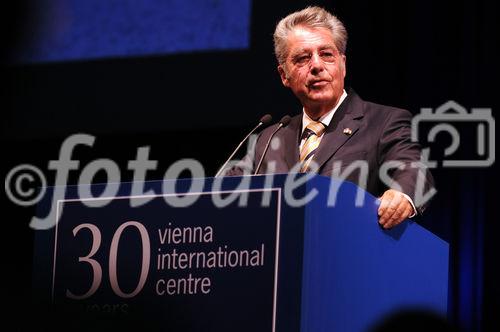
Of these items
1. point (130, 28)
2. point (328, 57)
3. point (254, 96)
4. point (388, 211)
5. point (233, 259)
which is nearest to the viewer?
point (233, 259)

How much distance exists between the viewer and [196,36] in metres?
4.38

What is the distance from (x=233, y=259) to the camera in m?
2.35

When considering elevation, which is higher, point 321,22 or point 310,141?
point 321,22

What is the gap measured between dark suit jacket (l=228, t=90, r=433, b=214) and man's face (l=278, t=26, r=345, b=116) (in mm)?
67

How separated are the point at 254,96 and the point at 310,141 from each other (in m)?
1.26

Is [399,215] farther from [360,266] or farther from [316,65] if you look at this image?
[316,65]

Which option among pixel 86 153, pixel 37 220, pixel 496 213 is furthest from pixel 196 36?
pixel 37 220

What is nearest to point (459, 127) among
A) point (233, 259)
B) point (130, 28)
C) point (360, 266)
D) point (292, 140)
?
point (292, 140)

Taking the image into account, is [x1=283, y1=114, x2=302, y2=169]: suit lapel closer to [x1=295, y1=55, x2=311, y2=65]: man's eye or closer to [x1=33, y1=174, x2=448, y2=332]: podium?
[x1=295, y1=55, x2=311, y2=65]: man's eye

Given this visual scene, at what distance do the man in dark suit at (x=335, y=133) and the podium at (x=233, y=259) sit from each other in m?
0.15

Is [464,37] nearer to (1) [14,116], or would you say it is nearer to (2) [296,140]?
(2) [296,140]

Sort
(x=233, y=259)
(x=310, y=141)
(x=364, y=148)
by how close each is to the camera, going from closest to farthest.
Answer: (x=233, y=259)
(x=364, y=148)
(x=310, y=141)

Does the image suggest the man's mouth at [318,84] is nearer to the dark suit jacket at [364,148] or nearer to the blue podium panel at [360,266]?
the dark suit jacket at [364,148]

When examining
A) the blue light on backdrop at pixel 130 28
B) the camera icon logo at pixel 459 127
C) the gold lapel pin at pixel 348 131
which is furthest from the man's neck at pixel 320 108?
the blue light on backdrop at pixel 130 28
